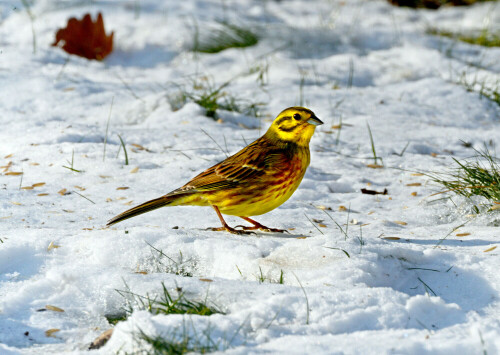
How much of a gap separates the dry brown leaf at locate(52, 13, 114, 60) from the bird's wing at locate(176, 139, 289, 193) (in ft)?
16.0

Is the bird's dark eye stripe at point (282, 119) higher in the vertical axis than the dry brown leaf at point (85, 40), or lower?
higher

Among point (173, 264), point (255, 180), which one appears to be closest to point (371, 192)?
point (255, 180)

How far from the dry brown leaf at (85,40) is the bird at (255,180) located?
191 inches

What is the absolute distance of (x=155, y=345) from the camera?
293cm

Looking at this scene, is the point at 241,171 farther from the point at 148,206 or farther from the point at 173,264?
the point at 173,264

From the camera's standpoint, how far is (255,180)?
4.34m

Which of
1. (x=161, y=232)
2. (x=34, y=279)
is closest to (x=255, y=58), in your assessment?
(x=161, y=232)

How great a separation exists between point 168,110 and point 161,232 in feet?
10.4

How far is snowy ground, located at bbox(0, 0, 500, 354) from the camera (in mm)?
3301

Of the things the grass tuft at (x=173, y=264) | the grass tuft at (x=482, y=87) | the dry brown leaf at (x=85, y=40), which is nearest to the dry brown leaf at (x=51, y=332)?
the grass tuft at (x=173, y=264)

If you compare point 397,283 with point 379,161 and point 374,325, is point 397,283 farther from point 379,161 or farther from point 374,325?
point 379,161

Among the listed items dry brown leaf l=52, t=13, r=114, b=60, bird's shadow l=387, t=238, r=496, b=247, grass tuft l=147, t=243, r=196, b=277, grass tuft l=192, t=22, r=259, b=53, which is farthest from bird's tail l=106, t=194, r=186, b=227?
grass tuft l=192, t=22, r=259, b=53

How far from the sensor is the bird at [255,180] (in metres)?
4.34

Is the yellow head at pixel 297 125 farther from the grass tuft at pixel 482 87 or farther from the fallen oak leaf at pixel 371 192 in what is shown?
the grass tuft at pixel 482 87
